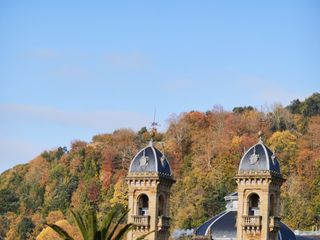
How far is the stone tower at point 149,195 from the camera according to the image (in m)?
77.6

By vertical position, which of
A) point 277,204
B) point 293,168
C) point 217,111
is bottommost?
point 277,204

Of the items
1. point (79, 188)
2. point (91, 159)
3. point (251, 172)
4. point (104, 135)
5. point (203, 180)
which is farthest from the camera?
point (104, 135)

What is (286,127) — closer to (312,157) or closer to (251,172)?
(312,157)

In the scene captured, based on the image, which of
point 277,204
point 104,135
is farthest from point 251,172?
point 104,135

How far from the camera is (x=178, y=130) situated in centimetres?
15850

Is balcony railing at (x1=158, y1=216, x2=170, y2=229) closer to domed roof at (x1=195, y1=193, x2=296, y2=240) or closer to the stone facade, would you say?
domed roof at (x1=195, y1=193, x2=296, y2=240)

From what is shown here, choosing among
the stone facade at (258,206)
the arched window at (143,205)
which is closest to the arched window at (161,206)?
the arched window at (143,205)

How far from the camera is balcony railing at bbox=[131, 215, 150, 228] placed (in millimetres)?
77562

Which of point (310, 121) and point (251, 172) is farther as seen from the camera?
point (310, 121)

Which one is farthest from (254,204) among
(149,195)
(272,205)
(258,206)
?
(149,195)

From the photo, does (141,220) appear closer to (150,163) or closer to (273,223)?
(150,163)

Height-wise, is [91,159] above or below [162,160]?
above

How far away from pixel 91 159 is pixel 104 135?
1282cm

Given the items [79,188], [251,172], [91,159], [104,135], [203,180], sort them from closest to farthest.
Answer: [251,172] → [203,180] → [79,188] → [91,159] → [104,135]
